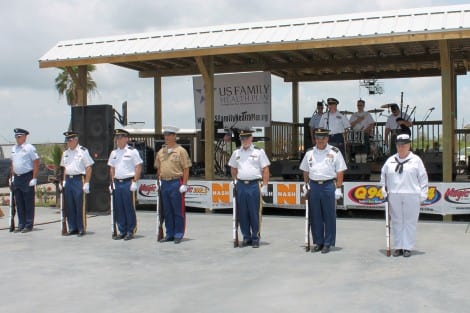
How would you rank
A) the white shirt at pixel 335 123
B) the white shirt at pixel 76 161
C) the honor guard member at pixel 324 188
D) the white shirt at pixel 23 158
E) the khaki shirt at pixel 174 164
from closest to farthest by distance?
1. the honor guard member at pixel 324 188
2. the khaki shirt at pixel 174 164
3. the white shirt at pixel 76 161
4. the white shirt at pixel 23 158
5. the white shirt at pixel 335 123

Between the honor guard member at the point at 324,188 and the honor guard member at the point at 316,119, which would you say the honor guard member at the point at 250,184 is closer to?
the honor guard member at the point at 324,188

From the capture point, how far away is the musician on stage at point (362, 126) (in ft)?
45.5

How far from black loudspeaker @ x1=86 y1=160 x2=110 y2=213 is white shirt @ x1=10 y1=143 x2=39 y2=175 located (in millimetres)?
2224

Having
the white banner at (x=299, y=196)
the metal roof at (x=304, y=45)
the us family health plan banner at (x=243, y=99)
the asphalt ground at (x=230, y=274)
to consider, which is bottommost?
the asphalt ground at (x=230, y=274)

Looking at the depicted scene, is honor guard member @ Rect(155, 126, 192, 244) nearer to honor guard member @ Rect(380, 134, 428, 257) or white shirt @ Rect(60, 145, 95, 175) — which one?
white shirt @ Rect(60, 145, 95, 175)

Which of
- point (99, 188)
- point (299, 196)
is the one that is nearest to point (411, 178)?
point (299, 196)

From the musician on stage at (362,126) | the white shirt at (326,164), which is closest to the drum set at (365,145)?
the musician on stage at (362,126)

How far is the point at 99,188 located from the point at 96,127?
50.6 inches

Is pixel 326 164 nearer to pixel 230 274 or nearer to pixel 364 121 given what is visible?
pixel 230 274

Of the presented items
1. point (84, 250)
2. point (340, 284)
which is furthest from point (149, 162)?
point (340, 284)

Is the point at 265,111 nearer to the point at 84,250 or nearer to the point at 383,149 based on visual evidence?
the point at 383,149

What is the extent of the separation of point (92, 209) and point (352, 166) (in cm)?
553

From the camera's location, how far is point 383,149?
576 inches

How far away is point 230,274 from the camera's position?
22.3ft
